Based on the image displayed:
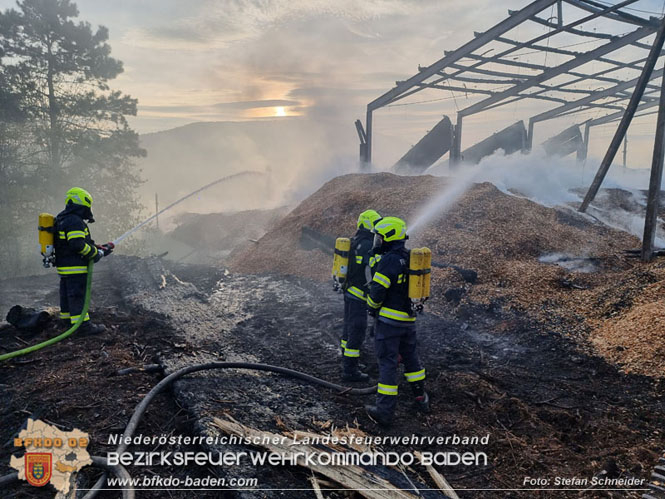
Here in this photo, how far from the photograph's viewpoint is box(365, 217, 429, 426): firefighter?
4160 mm

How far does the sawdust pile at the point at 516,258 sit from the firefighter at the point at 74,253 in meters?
5.89

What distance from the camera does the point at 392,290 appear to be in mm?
4312

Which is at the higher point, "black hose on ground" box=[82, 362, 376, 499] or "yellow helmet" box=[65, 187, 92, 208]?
"yellow helmet" box=[65, 187, 92, 208]

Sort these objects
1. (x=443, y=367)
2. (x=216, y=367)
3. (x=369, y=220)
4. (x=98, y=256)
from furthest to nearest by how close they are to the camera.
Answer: (x=98, y=256) → (x=443, y=367) → (x=369, y=220) → (x=216, y=367)

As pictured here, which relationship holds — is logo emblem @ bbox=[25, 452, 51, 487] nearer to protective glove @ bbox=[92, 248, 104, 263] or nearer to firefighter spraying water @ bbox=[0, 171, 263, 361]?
firefighter spraying water @ bbox=[0, 171, 263, 361]

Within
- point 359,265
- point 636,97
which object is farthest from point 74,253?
point 636,97

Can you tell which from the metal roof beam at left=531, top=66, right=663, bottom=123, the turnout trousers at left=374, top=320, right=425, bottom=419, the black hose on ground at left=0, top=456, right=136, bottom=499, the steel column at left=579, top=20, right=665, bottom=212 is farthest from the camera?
the metal roof beam at left=531, top=66, right=663, bottom=123

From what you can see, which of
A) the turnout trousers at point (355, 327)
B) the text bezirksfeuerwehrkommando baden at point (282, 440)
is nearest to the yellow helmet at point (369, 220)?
the turnout trousers at point (355, 327)

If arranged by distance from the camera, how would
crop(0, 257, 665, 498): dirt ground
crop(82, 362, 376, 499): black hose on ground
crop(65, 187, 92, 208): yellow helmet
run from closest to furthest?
crop(0, 257, 665, 498): dirt ground
crop(82, 362, 376, 499): black hose on ground
crop(65, 187, 92, 208): yellow helmet

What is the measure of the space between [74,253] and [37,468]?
3758mm

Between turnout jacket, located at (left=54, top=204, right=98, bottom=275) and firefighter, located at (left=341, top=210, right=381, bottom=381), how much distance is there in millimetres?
4051

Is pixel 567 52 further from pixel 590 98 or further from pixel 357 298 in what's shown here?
pixel 357 298

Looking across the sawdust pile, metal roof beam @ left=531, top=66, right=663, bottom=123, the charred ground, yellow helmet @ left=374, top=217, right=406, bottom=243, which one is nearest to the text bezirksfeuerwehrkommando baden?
the charred ground

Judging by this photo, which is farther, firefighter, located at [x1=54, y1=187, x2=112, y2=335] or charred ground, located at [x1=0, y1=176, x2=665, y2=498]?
firefighter, located at [x1=54, y1=187, x2=112, y2=335]
